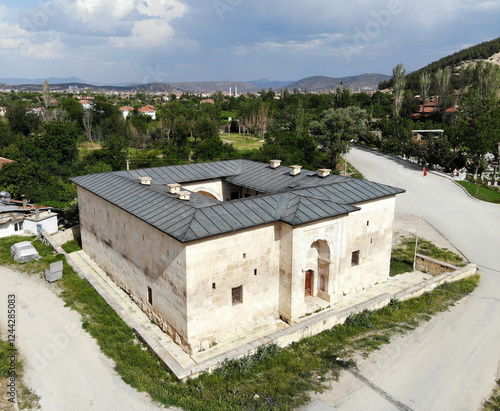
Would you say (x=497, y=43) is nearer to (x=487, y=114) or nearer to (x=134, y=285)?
(x=487, y=114)

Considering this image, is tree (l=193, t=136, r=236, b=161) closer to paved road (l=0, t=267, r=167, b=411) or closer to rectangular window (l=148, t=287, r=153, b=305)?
Result: rectangular window (l=148, t=287, r=153, b=305)

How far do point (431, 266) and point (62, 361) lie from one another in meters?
18.0

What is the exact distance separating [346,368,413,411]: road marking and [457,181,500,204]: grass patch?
27.8 meters

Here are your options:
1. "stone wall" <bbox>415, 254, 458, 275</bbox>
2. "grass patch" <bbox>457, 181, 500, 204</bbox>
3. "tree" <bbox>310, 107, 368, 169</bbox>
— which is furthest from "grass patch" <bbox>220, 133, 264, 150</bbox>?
"stone wall" <bbox>415, 254, 458, 275</bbox>

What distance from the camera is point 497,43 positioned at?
402 feet

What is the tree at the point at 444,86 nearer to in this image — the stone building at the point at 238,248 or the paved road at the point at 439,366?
the paved road at the point at 439,366

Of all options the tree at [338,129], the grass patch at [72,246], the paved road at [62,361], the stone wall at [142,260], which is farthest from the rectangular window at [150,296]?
the tree at [338,129]

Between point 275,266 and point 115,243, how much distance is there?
26.6 ft

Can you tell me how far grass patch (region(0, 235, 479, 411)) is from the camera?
1109 centimetres

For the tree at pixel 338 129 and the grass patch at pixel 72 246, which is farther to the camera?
the tree at pixel 338 129

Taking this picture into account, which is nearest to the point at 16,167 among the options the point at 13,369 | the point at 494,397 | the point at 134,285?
the point at 134,285

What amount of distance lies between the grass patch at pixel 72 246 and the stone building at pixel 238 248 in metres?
4.27

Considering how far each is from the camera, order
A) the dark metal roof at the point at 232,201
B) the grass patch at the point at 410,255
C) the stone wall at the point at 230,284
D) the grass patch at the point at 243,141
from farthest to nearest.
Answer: the grass patch at the point at 243,141 < the grass patch at the point at 410,255 < the dark metal roof at the point at 232,201 < the stone wall at the point at 230,284

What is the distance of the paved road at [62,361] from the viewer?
11.1 metres
